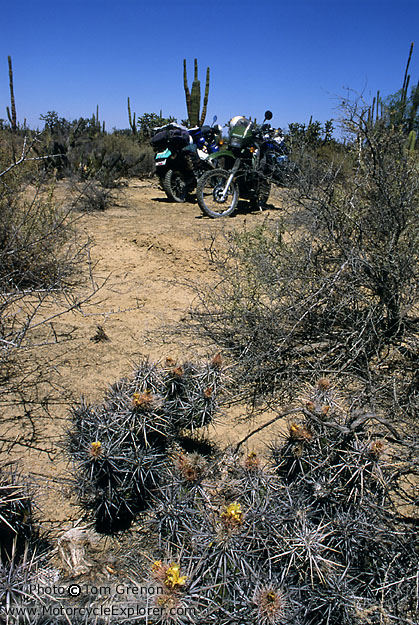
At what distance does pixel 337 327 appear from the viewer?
399 centimetres

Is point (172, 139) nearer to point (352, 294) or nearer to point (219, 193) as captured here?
point (219, 193)

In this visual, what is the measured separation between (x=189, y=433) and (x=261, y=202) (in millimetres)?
7064

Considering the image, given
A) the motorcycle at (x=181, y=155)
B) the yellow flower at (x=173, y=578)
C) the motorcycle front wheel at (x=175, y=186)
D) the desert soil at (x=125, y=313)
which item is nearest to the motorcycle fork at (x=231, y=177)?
the desert soil at (x=125, y=313)

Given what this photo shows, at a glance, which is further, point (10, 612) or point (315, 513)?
point (315, 513)

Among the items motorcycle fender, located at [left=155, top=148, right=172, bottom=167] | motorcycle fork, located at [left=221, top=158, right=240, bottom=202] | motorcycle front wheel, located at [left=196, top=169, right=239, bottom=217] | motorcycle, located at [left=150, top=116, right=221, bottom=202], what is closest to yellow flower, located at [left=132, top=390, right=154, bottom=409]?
motorcycle front wheel, located at [left=196, top=169, right=239, bottom=217]

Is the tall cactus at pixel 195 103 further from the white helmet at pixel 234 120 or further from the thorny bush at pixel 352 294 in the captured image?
the thorny bush at pixel 352 294

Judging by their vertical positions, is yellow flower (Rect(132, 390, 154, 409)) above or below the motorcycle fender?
below

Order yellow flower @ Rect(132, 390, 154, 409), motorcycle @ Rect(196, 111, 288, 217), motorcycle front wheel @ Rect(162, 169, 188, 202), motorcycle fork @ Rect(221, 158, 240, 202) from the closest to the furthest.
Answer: yellow flower @ Rect(132, 390, 154, 409)
motorcycle fork @ Rect(221, 158, 240, 202)
motorcycle @ Rect(196, 111, 288, 217)
motorcycle front wheel @ Rect(162, 169, 188, 202)

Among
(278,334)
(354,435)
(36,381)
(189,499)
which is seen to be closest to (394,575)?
(354,435)

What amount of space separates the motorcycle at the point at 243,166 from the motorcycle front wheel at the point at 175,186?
764 millimetres

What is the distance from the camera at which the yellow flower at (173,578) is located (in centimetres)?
150

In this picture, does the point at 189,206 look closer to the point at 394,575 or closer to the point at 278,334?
the point at 278,334

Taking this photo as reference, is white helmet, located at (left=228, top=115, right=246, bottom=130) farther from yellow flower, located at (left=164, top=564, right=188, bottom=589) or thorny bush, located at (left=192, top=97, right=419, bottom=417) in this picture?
yellow flower, located at (left=164, top=564, right=188, bottom=589)

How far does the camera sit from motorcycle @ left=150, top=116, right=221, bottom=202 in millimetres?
9359
